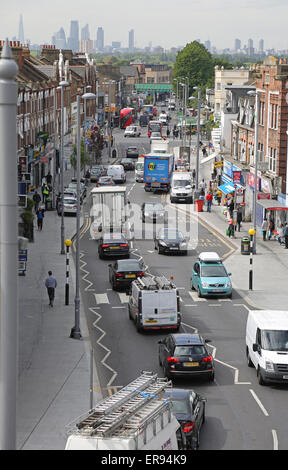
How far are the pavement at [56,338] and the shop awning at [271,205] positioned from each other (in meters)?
2.28

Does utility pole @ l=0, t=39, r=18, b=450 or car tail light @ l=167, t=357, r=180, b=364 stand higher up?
utility pole @ l=0, t=39, r=18, b=450

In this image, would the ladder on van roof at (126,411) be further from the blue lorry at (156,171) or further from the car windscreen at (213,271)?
the blue lorry at (156,171)

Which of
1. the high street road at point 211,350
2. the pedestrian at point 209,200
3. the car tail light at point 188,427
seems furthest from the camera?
the pedestrian at point 209,200

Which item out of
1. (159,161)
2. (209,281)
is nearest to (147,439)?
(209,281)

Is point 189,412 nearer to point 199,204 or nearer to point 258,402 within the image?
point 258,402

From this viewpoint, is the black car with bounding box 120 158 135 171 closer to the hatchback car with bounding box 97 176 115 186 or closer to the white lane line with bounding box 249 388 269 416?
the hatchback car with bounding box 97 176 115 186

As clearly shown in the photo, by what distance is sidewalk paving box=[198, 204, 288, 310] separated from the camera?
39562mm

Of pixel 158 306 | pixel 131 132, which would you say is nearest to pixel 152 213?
pixel 158 306

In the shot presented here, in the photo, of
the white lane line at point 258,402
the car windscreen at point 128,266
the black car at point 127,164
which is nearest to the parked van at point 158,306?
the white lane line at point 258,402

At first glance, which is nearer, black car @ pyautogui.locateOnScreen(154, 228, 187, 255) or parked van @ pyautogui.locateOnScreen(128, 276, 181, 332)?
parked van @ pyautogui.locateOnScreen(128, 276, 181, 332)

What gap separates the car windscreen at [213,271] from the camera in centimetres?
4044

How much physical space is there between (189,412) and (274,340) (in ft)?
20.9

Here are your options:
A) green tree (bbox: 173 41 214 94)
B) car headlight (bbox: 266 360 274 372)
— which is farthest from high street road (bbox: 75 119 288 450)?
green tree (bbox: 173 41 214 94)

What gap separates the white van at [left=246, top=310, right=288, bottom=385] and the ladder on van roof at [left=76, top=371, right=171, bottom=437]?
847 cm
